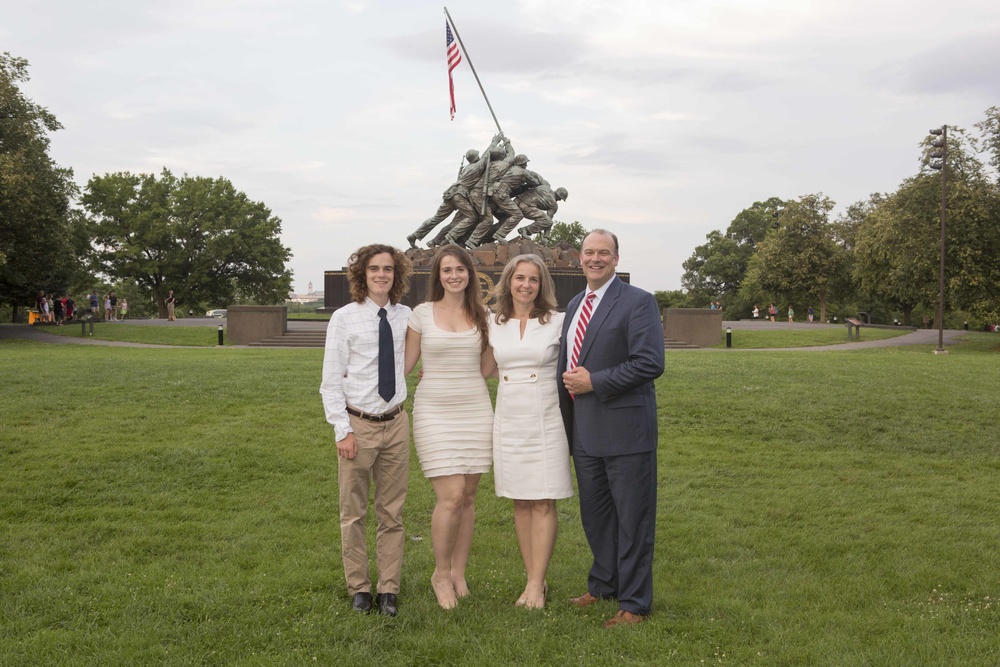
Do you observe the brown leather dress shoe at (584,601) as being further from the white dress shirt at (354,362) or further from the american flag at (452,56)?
the american flag at (452,56)

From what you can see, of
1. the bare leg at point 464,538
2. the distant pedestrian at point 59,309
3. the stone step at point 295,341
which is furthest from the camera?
the distant pedestrian at point 59,309

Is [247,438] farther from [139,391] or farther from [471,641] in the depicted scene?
[471,641]

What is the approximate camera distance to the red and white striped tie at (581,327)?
175 inches

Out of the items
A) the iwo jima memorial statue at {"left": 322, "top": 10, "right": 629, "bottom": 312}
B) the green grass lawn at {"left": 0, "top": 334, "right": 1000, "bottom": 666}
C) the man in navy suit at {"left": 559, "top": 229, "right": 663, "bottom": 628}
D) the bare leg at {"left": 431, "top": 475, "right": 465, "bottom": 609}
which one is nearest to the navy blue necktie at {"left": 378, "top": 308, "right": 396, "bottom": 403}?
the bare leg at {"left": 431, "top": 475, "right": 465, "bottom": 609}

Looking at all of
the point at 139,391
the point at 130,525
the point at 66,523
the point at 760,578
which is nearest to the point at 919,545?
the point at 760,578

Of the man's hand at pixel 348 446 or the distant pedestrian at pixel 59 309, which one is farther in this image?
the distant pedestrian at pixel 59 309

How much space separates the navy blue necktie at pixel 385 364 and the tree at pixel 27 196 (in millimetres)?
24332

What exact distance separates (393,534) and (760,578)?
2.24 meters

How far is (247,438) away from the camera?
361 inches

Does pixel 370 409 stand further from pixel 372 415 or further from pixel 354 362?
pixel 354 362

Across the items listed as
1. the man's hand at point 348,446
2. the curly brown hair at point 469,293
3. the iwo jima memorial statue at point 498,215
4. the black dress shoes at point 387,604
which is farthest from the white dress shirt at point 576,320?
the iwo jima memorial statue at point 498,215

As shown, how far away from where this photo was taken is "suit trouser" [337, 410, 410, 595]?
4.45m

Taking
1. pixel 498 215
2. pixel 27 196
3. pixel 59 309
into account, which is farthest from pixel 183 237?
pixel 498 215

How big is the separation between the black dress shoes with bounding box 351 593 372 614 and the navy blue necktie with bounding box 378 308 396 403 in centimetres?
105
